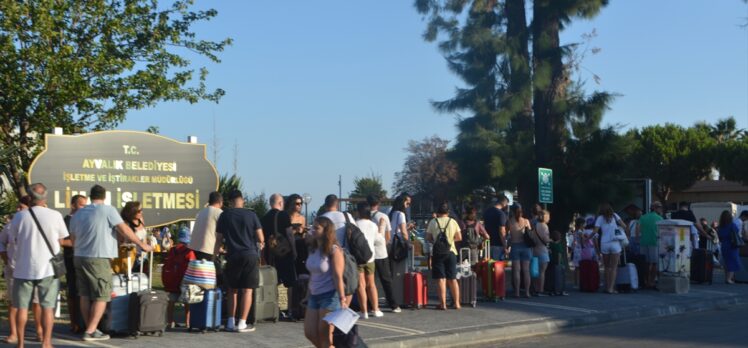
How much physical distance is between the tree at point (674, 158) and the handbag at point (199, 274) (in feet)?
200

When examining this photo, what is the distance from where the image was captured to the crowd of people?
31.0 ft

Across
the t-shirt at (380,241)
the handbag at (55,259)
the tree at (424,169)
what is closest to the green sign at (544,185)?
the t-shirt at (380,241)

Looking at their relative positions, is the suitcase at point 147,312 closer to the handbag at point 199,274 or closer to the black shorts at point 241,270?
the handbag at point 199,274

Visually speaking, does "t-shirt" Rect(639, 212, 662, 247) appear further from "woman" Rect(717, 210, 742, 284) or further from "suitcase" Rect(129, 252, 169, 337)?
"suitcase" Rect(129, 252, 169, 337)

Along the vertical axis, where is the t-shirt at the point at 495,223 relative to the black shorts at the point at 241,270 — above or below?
above

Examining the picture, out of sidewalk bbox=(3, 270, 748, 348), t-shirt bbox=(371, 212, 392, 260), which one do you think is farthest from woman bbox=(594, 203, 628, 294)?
t-shirt bbox=(371, 212, 392, 260)

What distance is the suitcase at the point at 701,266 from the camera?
66.9 feet

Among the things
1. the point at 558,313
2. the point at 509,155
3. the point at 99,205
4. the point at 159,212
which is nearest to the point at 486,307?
the point at 558,313

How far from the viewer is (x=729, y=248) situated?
68.1 ft

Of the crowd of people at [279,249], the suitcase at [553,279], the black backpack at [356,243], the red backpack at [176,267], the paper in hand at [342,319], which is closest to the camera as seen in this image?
the paper in hand at [342,319]

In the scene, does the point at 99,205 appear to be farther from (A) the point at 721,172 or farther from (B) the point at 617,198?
(A) the point at 721,172

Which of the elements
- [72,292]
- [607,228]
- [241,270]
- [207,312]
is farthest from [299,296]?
[607,228]

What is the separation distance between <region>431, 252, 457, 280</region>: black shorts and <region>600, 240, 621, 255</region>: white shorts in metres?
4.49

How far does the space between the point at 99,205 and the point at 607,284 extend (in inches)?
410
